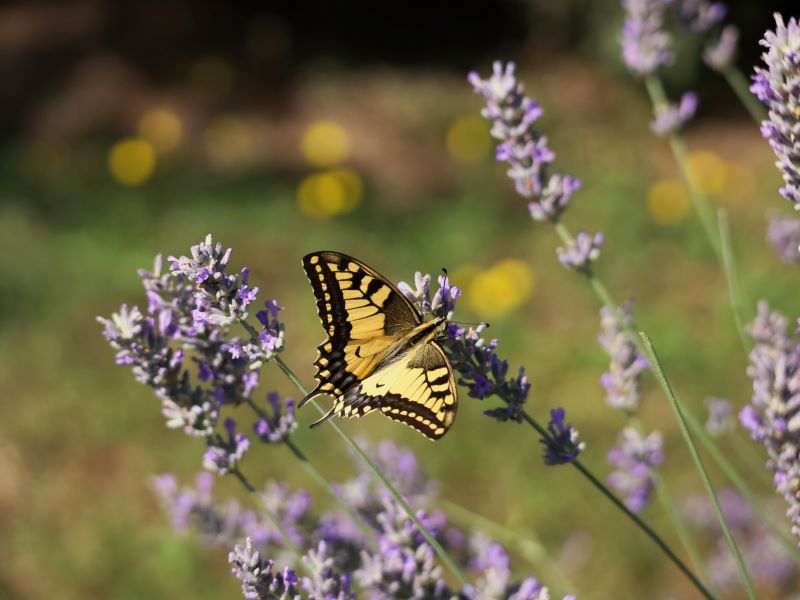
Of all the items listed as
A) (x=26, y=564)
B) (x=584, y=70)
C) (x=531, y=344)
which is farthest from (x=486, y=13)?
(x=26, y=564)

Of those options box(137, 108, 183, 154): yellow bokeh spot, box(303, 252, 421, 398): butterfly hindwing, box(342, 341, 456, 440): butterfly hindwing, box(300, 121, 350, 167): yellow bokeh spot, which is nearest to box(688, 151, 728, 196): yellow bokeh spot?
box(300, 121, 350, 167): yellow bokeh spot

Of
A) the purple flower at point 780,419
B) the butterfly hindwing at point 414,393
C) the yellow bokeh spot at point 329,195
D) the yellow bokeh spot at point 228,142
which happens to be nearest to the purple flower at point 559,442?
the butterfly hindwing at point 414,393

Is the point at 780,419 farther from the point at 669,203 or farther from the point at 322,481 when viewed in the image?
the point at 669,203

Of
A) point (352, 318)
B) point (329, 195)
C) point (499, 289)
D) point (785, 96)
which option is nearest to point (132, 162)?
point (329, 195)

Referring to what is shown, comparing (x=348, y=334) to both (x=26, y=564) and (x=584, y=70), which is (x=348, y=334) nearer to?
(x=26, y=564)

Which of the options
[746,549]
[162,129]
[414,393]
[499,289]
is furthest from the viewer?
[162,129]
